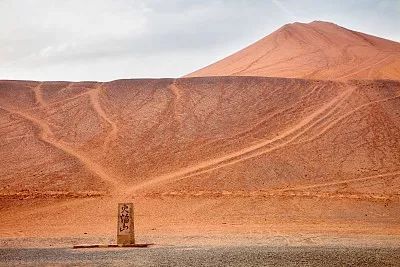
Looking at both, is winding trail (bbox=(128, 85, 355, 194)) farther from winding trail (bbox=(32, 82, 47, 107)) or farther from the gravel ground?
winding trail (bbox=(32, 82, 47, 107))

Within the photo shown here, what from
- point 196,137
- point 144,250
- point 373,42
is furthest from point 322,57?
point 144,250

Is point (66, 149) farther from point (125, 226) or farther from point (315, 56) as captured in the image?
point (315, 56)

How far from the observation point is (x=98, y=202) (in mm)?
23078

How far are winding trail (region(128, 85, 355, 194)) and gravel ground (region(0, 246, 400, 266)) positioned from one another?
12.2 m

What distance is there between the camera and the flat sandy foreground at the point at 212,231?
37.6 ft

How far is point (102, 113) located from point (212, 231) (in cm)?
2054

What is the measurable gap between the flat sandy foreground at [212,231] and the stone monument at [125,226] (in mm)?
831

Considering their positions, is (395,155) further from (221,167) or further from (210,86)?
(210,86)

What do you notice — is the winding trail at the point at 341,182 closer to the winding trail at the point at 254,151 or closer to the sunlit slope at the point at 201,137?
the sunlit slope at the point at 201,137

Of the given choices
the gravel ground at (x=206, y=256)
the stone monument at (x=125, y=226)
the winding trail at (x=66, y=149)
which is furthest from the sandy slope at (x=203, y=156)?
the gravel ground at (x=206, y=256)

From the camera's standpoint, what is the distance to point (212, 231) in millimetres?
17406

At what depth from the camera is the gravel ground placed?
1077cm

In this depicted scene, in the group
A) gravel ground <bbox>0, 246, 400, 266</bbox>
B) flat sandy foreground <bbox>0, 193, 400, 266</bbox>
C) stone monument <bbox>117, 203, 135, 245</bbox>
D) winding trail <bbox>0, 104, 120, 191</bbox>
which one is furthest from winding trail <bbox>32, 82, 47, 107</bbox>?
gravel ground <bbox>0, 246, 400, 266</bbox>

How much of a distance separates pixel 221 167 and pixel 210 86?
13.3 metres
